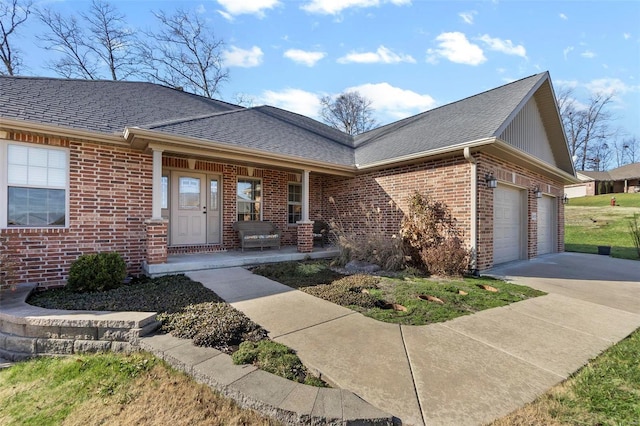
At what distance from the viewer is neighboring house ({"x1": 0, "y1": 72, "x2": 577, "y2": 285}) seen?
5340 mm

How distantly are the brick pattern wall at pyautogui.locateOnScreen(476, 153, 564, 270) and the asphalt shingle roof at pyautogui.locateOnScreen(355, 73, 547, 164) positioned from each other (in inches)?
31.4

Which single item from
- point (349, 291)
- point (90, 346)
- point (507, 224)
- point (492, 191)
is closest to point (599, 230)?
point (507, 224)

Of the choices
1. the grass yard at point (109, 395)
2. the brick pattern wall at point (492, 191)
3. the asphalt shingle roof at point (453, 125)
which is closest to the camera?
the grass yard at point (109, 395)

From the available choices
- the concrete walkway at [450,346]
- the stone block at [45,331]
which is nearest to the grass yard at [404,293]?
the concrete walkway at [450,346]

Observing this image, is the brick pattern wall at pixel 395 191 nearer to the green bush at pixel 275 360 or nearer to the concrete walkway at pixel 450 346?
the concrete walkway at pixel 450 346

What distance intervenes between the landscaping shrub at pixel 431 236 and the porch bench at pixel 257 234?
12.3ft

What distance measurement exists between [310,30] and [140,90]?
5.63 metres

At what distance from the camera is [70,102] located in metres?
6.38

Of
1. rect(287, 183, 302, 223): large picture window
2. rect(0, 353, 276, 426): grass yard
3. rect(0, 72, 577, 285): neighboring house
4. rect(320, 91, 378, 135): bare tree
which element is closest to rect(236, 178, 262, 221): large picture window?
rect(0, 72, 577, 285): neighboring house

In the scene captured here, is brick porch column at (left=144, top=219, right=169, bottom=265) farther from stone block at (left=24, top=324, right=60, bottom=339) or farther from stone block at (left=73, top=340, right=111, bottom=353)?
stone block at (left=73, top=340, right=111, bottom=353)

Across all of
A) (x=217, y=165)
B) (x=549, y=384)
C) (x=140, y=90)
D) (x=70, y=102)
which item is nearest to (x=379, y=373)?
(x=549, y=384)

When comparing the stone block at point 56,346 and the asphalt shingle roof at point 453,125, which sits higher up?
the asphalt shingle roof at point 453,125

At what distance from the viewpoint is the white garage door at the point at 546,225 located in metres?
10.1

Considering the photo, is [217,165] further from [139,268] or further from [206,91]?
[206,91]
